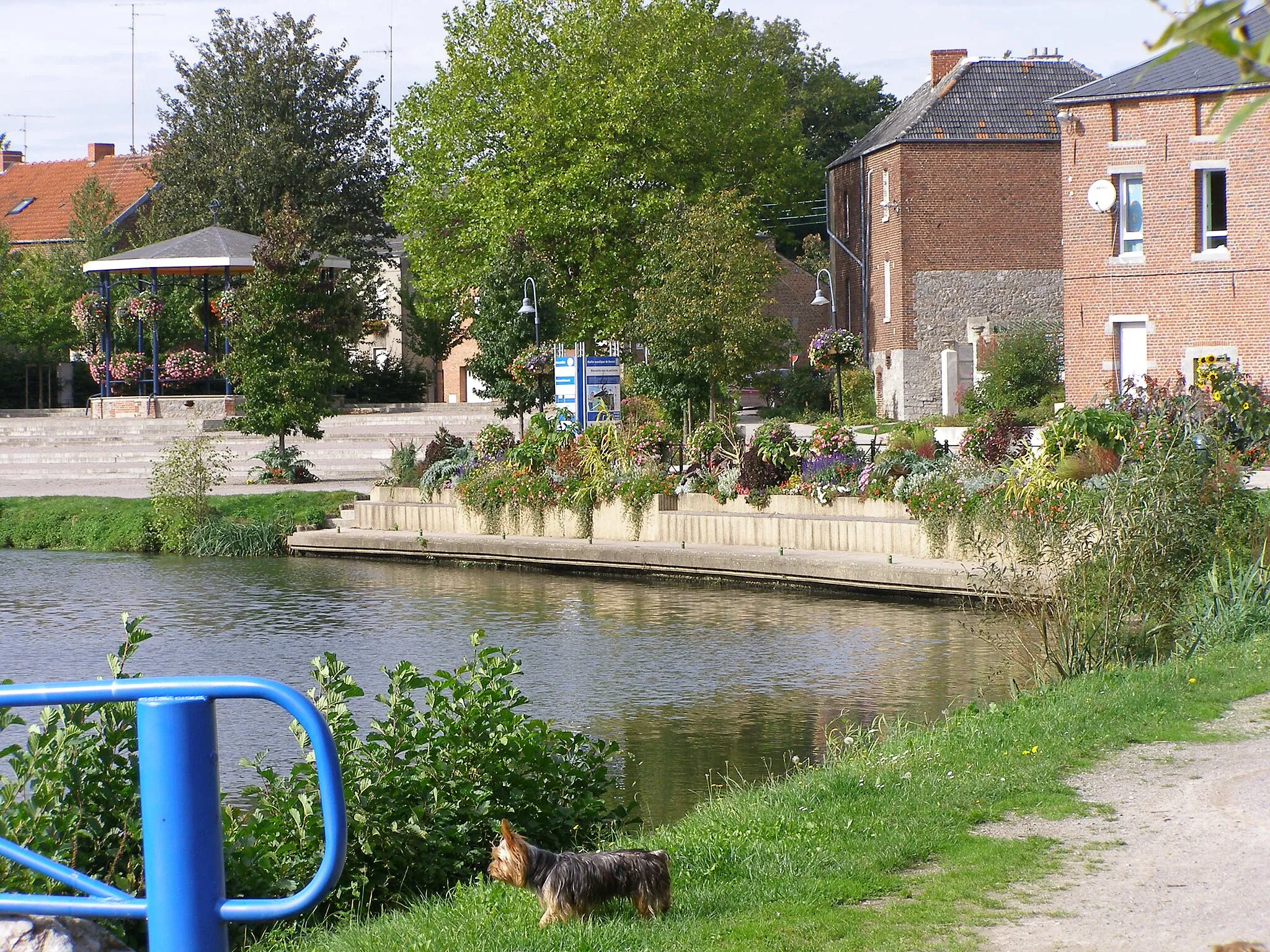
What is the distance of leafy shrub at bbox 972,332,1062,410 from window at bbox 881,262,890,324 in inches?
280

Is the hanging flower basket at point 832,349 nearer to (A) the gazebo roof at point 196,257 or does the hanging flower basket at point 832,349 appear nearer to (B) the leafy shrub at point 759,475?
(A) the gazebo roof at point 196,257

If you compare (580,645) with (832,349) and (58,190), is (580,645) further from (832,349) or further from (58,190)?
(58,190)

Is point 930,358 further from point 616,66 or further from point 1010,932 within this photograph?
point 1010,932

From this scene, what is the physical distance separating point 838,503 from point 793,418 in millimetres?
21539

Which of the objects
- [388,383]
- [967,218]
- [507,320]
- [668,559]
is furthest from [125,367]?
[668,559]

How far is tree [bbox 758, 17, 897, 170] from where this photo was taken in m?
60.6

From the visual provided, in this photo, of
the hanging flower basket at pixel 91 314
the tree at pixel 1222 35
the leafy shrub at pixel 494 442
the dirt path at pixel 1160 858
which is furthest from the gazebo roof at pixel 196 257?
the tree at pixel 1222 35

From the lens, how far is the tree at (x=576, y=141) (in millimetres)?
39406

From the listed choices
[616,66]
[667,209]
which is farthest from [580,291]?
[616,66]

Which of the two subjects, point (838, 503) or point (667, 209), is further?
point (667, 209)

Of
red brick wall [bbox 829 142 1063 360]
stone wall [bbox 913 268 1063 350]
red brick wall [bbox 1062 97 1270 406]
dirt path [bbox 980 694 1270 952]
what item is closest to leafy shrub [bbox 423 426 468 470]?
red brick wall [bbox 1062 97 1270 406]

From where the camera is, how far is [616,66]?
4047 cm

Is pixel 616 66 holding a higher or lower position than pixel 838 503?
higher

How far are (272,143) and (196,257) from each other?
41.4 feet
